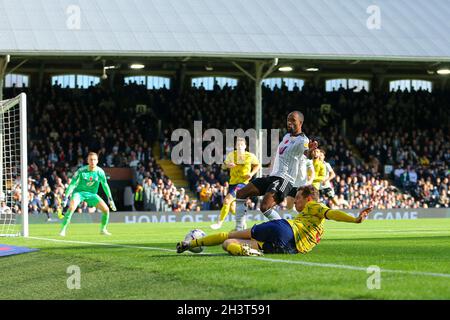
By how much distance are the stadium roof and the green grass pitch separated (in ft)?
69.9

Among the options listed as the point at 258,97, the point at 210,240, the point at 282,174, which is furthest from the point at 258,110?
the point at 210,240

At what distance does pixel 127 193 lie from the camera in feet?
123

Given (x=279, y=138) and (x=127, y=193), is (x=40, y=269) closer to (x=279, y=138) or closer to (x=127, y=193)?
(x=127, y=193)

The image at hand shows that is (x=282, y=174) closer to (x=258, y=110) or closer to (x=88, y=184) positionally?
(x=88, y=184)

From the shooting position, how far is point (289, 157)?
15.8 m

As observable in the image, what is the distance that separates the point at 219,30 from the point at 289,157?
22777 mm

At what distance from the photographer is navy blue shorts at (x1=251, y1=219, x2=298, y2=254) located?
1220 centimetres

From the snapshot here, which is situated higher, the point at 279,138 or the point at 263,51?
the point at 263,51

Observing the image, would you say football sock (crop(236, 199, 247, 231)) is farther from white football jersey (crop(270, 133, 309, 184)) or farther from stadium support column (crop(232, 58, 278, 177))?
stadium support column (crop(232, 58, 278, 177))

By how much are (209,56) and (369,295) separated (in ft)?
93.0

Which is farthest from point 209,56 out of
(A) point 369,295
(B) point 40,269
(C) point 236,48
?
(A) point 369,295
